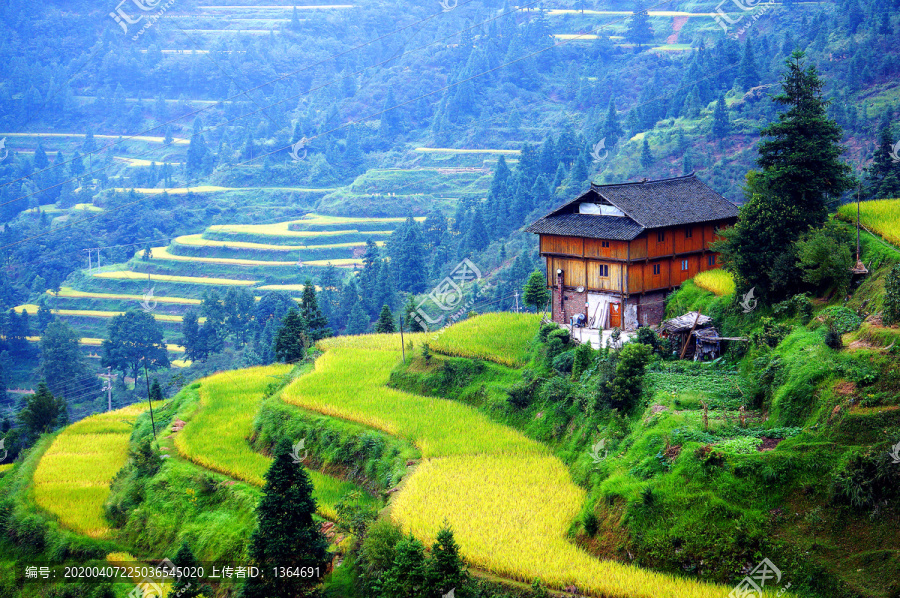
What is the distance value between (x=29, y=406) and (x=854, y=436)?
34.4m

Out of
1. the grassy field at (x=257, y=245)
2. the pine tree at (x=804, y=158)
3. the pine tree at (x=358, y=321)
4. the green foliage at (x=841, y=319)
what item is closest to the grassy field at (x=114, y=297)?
the grassy field at (x=257, y=245)

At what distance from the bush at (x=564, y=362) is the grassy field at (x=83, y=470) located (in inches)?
540

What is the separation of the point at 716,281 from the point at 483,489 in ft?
32.1


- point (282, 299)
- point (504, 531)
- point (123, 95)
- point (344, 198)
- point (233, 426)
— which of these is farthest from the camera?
point (123, 95)

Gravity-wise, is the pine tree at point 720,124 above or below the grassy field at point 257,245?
above

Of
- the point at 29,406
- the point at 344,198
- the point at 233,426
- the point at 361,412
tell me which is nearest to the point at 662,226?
the point at 361,412

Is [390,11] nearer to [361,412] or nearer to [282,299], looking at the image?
[282,299]

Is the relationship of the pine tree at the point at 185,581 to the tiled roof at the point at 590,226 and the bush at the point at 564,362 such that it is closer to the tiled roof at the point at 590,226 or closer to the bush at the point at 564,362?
the bush at the point at 564,362

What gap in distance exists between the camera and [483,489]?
18625mm

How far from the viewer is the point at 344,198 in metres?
97.6

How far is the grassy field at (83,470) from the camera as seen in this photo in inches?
982

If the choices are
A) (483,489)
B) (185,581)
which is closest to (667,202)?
(483,489)

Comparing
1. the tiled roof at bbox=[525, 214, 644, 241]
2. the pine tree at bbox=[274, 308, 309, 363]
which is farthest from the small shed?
the pine tree at bbox=[274, 308, 309, 363]

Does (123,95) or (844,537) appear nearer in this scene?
(844,537)
